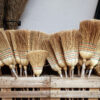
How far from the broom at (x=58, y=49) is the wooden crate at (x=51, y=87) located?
95 mm

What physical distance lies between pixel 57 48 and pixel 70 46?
3.6 inches

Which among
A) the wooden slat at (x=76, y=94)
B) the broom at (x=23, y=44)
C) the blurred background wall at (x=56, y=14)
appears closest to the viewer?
the wooden slat at (x=76, y=94)

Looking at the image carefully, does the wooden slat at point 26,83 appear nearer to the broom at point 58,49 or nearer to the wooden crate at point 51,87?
the wooden crate at point 51,87

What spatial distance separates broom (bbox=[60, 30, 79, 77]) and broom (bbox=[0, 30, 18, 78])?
1.12ft

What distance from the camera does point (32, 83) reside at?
0.85 metres

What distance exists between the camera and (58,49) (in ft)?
3.03

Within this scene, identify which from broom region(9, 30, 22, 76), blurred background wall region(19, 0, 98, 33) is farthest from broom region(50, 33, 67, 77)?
blurred background wall region(19, 0, 98, 33)

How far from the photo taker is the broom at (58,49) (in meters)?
0.90

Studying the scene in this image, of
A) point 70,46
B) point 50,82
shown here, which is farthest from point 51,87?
point 70,46

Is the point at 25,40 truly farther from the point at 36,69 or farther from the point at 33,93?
the point at 33,93

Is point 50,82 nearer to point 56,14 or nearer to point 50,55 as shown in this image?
point 50,55

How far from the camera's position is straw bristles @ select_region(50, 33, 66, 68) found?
0.90 metres

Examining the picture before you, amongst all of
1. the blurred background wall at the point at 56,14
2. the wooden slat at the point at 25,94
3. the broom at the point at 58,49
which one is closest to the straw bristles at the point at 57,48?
the broom at the point at 58,49

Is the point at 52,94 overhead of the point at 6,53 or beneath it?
beneath
